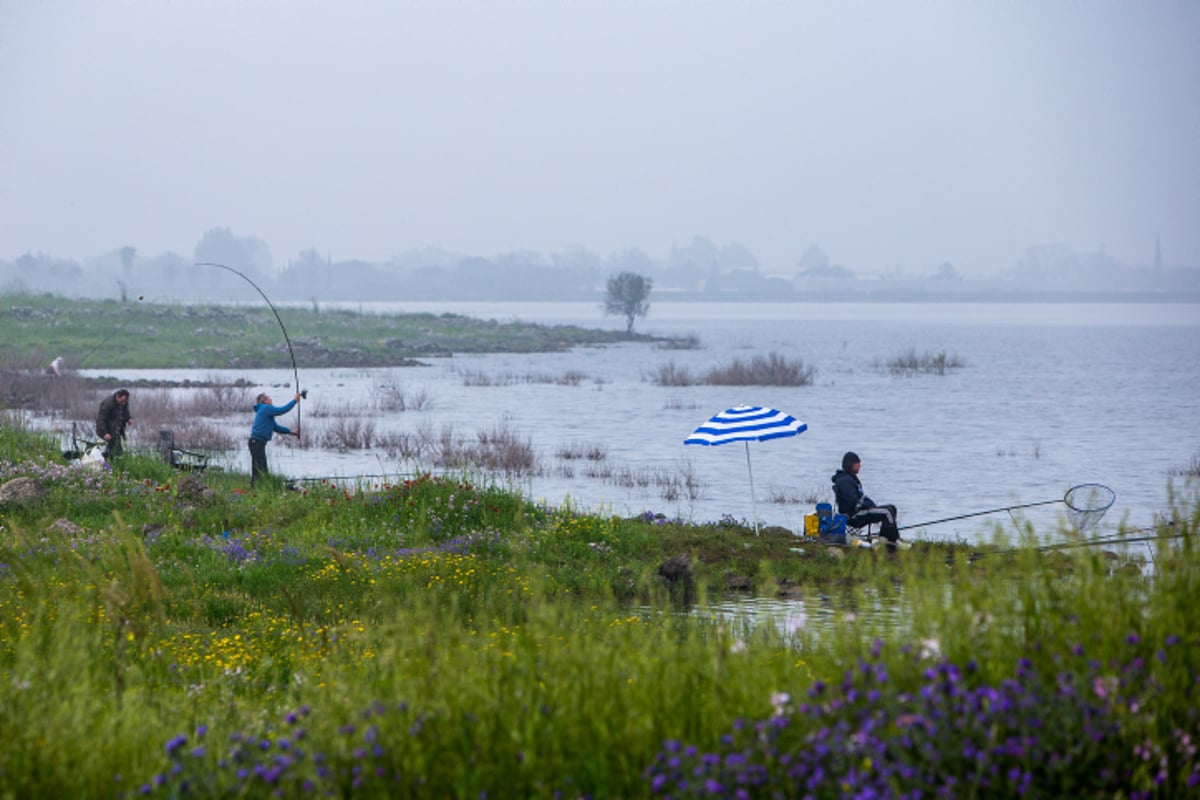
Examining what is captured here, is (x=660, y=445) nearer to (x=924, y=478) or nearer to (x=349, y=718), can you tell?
(x=924, y=478)

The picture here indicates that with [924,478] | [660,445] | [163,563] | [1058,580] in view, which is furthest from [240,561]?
[660,445]

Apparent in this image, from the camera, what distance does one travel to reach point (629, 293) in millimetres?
118562

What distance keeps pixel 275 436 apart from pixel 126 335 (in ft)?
120

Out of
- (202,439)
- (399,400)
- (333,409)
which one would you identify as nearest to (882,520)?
(202,439)

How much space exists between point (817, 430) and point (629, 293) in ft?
254

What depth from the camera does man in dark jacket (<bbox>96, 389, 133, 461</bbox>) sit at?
20531mm

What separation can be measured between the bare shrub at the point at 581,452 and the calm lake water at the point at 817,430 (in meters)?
0.32

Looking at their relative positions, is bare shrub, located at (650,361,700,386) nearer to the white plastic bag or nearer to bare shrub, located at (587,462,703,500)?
bare shrub, located at (587,462,703,500)

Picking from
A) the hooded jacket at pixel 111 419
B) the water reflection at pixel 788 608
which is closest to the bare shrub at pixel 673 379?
the hooded jacket at pixel 111 419

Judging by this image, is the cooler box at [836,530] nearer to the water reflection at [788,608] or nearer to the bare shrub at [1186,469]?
the water reflection at [788,608]

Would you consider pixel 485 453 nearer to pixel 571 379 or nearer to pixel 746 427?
pixel 746 427

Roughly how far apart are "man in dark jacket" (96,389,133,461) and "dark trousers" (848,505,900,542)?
40.1 ft

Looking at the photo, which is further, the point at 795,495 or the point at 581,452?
the point at 581,452

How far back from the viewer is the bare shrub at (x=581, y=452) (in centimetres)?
3203
